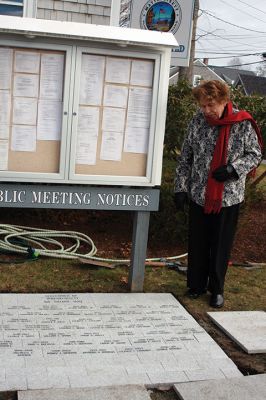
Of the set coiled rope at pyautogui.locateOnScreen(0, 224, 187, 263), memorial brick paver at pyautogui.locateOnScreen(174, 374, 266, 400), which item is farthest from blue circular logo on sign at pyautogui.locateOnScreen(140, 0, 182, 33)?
memorial brick paver at pyautogui.locateOnScreen(174, 374, 266, 400)

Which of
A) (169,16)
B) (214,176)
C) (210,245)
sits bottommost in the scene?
(210,245)

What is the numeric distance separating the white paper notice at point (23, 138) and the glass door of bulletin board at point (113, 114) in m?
0.31

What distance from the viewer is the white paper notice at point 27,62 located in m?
4.29

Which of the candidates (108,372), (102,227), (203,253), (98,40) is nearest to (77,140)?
(98,40)

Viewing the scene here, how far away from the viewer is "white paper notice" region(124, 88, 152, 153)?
14.9 ft

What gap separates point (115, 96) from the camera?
4.50 meters

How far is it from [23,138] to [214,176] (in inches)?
57.6

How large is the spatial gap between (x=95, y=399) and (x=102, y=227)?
4204 mm

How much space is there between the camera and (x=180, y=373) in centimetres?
343

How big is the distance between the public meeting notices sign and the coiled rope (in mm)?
4488

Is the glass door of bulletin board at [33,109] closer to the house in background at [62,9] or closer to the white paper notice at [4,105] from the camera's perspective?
the white paper notice at [4,105]

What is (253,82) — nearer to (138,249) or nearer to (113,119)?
(138,249)

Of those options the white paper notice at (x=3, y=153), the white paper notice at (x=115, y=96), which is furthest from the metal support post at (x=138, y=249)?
the white paper notice at (x=3, y=153)

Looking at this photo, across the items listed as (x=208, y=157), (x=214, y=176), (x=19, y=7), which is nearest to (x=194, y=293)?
(x=214, y=176)
